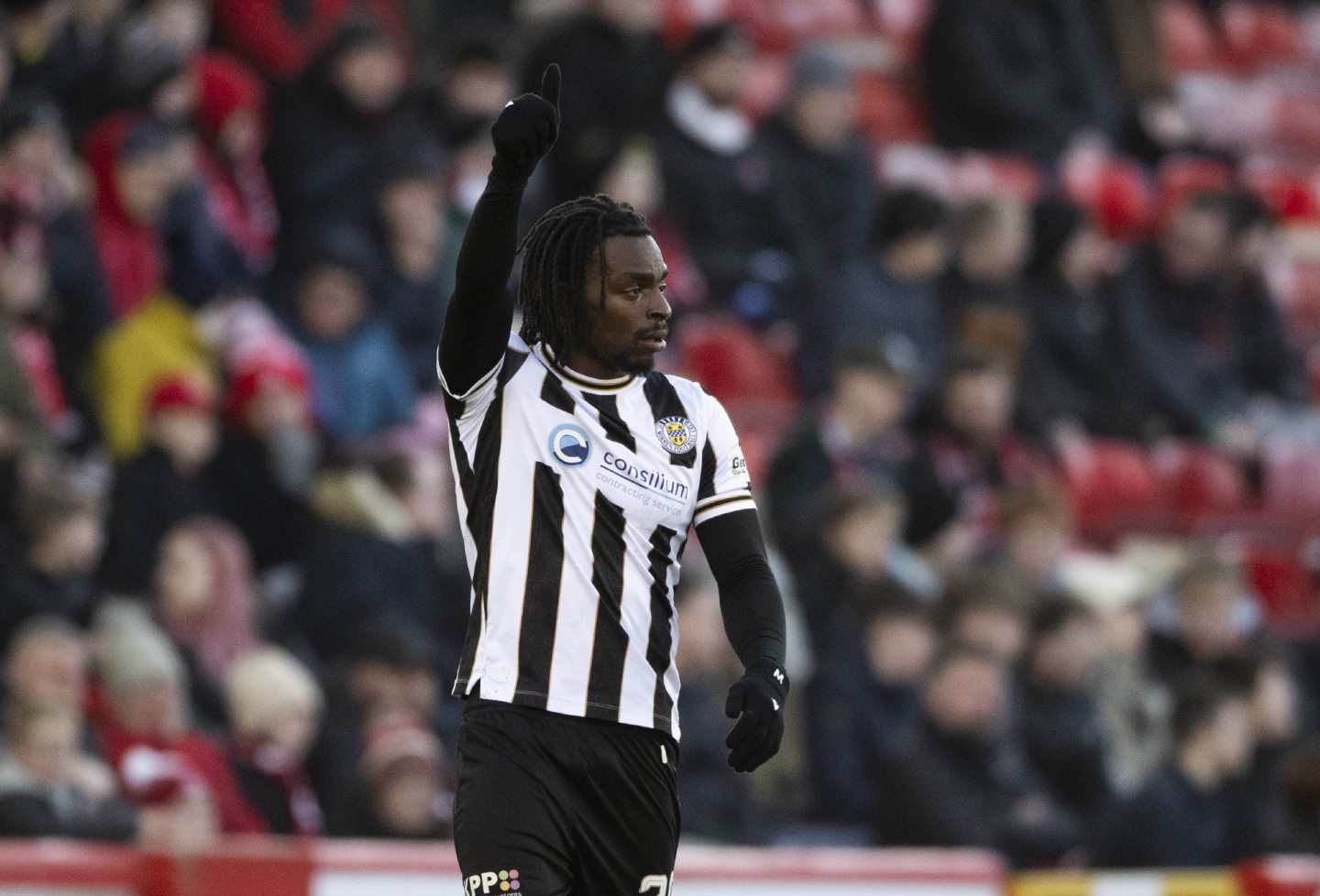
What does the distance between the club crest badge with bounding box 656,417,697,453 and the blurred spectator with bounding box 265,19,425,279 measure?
593 centimetres

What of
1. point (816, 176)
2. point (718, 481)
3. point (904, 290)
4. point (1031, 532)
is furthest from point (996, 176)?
point (718, 481)

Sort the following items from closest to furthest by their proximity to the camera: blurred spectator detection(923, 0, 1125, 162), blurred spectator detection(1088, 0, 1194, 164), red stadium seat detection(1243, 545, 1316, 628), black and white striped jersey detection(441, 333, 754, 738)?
black and white striped jersey detection(441, 333, 754, 738), red stadium seat detection(1243, 545, 1316, 628), blurred spectator detection(923, 0, 1125, 162), blurred spectator detection(1088, 0, 1194, 164)

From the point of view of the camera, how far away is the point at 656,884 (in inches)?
165

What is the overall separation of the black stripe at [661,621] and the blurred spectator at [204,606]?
13.2 ft

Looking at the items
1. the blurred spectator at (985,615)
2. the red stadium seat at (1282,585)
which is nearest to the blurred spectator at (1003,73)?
the red stadium seat at (1282,585)

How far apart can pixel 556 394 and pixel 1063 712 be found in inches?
240

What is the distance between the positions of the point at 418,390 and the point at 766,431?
197cm

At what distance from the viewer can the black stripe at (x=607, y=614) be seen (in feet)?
13.5

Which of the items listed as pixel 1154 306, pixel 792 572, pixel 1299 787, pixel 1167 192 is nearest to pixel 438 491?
pixel 792 572

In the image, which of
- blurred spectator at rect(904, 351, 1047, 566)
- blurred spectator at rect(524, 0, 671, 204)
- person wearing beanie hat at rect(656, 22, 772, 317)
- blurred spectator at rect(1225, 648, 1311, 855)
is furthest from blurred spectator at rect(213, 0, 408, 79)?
blurred spectator at rect(1225, 648, 1311, 855)

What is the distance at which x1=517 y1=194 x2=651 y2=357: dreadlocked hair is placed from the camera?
418cm

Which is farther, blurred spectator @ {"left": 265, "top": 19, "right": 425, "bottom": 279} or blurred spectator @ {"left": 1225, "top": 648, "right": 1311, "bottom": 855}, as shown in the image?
blurred spectator @ {"left": 265, "top": 19, "right": 425, "bottom": 279}

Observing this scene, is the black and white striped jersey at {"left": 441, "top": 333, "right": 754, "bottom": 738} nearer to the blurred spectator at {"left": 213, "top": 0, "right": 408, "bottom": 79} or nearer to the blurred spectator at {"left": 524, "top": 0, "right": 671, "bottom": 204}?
the blurred spectator at {"left": 213, "top": 0, "right": 408, "bottom": 79}

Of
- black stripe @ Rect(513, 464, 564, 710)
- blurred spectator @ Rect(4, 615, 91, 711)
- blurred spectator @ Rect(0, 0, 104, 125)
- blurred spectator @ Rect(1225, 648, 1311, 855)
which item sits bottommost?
blurred spectator @ Rect(1225, 648, 1311, 855)
